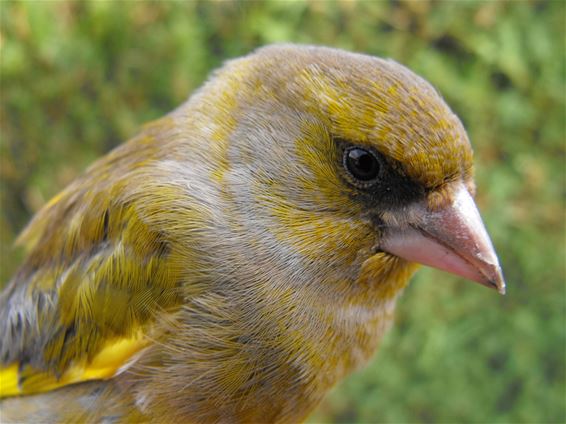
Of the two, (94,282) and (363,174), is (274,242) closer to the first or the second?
(363,174)

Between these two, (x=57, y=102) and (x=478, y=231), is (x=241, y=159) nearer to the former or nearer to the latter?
(x=478, y=231)

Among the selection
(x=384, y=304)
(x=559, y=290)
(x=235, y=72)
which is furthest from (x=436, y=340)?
(x=235, y=72)

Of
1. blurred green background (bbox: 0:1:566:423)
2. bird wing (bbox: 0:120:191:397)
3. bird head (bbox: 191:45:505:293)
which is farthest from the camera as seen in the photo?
blurred green background (bbox: 0:1:566:423)

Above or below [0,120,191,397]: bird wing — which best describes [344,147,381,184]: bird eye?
above

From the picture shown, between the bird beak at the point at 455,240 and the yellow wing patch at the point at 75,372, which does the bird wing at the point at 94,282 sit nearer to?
the yellow wing patch at the point at 75,372

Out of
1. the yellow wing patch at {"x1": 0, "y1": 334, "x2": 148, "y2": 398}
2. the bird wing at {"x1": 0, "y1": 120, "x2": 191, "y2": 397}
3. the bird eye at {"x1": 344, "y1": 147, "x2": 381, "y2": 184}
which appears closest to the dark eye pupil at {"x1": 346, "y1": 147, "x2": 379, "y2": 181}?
the bird eye at {"x1": 344, "y1": 147, "x2": 381, "y2": 184}

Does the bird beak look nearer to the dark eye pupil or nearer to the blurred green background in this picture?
the dark eye pupil

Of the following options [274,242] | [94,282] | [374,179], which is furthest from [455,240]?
[94,282]
